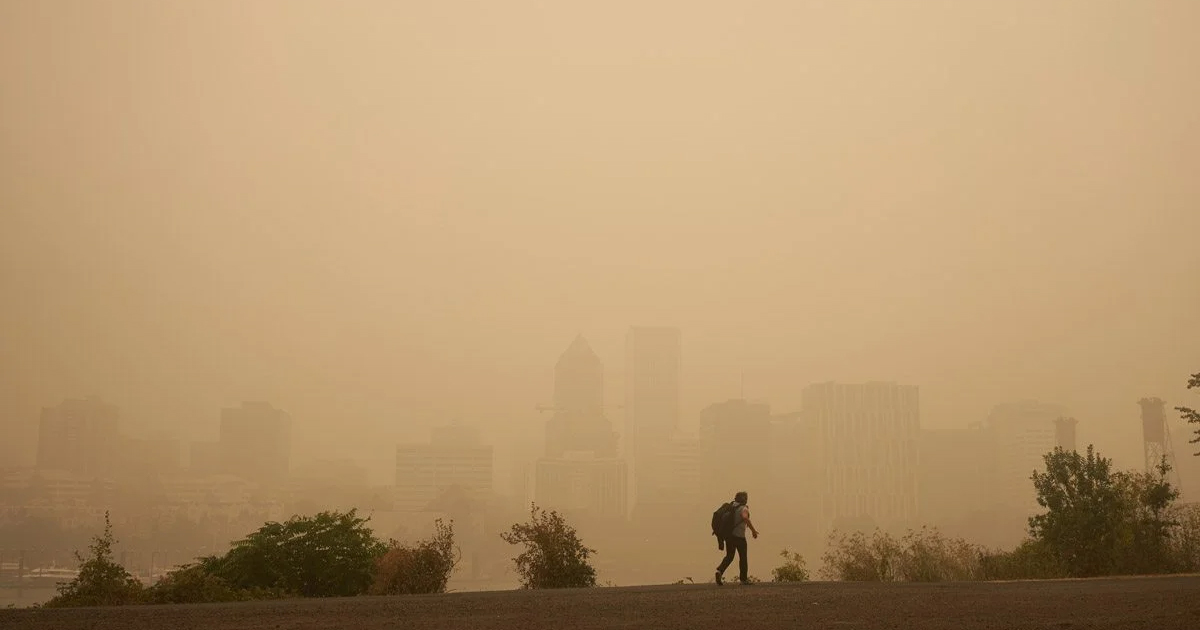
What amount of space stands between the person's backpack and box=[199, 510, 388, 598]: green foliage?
7465 millimetres

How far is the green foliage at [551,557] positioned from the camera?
22547 millimetres

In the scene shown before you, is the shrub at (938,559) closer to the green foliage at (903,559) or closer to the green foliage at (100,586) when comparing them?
Result: the green foliage at (903,559)

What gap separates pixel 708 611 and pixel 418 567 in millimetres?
8196

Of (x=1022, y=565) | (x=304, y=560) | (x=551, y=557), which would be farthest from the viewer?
(x=1022, y=565)

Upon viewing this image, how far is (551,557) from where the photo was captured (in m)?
22.7

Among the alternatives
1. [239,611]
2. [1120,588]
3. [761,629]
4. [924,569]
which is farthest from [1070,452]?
[239,611]

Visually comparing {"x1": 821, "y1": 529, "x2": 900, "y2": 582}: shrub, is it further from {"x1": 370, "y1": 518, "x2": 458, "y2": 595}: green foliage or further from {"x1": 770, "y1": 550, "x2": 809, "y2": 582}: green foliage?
{"x1": 370, "y1": 518, "x2": 458, "y2": 595}: green foliage

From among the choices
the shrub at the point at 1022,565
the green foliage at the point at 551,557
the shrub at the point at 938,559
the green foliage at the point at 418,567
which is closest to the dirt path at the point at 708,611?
the green foliage at the point at 418,567

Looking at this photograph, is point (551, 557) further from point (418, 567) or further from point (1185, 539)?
point (1185, 539)

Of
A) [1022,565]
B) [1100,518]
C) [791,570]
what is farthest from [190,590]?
[1100,518]

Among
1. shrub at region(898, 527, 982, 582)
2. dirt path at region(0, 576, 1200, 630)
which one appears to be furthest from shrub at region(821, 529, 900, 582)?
dirt path at region(0, 576, 1200, 630)

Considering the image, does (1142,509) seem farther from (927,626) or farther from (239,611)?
(239,611)

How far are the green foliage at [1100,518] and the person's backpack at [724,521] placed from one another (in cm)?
874

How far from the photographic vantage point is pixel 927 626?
13.4 meters
